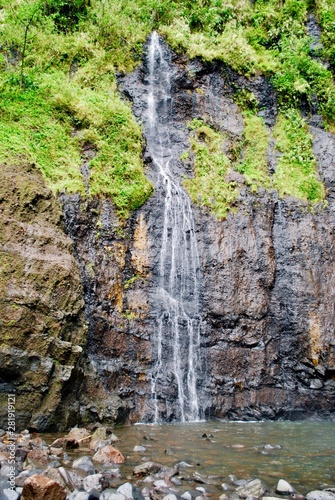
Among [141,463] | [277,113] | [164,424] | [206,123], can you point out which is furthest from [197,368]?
[277,113]

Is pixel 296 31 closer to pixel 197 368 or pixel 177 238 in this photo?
pixel 177 238

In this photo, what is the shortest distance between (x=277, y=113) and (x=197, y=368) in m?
9.65

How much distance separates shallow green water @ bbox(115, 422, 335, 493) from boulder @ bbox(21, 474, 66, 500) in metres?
1.25

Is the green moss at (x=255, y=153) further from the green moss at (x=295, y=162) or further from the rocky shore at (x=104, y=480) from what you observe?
the rocky shore at (x=104, y=480)

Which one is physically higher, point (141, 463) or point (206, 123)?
point (206, 123)

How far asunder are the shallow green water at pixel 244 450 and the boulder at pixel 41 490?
1253mm

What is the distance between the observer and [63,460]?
5.00m

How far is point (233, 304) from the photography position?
1052 centimetres

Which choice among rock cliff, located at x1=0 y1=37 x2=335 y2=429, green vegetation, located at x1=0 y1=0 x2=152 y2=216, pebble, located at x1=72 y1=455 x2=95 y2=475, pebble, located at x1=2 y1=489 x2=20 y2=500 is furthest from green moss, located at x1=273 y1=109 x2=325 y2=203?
pebble, located at x1=2 y1=489 x2=20 y2=500

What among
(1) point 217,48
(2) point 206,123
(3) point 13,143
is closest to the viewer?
(3) point 13,143

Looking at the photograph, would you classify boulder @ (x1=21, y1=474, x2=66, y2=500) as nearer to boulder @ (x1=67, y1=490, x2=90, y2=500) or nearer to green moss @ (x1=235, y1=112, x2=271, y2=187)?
boulder @ (x1=67, y1=490, x2=90, y2=500)

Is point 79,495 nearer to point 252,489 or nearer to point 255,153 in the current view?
point 252,489

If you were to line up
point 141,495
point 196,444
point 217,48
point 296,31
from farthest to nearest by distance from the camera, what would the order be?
point 296,31, point 217,48, point 196,444, point 141,495

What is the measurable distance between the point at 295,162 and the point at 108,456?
35.3 feet
